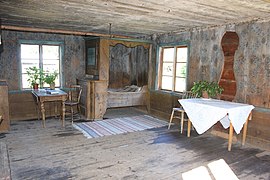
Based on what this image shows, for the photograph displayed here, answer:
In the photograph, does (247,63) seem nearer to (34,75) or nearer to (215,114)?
(215,114)

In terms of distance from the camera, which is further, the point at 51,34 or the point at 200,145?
the point at 51,34

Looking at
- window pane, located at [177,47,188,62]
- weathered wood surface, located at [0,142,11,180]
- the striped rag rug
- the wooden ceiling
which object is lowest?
the striped rag rug

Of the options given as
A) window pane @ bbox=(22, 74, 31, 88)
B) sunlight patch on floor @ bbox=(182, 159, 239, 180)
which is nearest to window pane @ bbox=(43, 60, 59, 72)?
window pane @ bbox=(22, 74, 31, 88)

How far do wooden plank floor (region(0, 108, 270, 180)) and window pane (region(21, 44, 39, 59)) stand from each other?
6.63 ft

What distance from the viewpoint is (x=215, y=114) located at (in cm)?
375

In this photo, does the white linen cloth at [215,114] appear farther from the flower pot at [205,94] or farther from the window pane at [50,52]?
the window pane at [50,52]

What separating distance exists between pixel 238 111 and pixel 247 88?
76cm

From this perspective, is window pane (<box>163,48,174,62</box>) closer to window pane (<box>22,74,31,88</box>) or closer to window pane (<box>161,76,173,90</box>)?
window pane (<box>161,76,173,90</box>)

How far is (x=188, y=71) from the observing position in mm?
5367

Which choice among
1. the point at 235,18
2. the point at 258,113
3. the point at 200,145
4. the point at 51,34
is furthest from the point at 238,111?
the point at 51,34

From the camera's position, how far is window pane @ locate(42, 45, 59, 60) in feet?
19.8

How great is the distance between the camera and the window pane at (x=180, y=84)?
5.59m

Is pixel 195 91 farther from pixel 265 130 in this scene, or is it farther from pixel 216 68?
pixel 265 130

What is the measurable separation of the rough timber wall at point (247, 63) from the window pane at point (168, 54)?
80 cm
